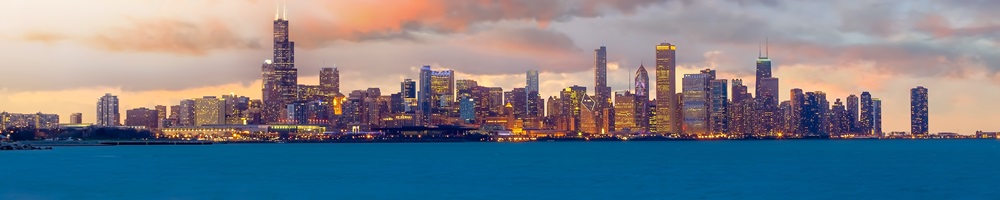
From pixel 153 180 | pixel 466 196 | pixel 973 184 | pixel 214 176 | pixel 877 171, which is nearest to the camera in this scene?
pixel 466 196

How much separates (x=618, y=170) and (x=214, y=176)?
127ft

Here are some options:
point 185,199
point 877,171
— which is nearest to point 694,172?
point 877,171

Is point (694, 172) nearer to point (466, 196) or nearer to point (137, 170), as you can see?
point (466, 196)

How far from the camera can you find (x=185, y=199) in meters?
77.7

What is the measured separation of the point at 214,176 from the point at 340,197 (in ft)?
101

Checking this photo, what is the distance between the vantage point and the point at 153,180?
99562 millimetres

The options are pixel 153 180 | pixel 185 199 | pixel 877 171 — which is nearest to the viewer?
pixel 185 199

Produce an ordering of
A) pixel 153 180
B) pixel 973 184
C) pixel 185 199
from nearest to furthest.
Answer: pixel 185 199
pixel 973 184
pixel 153 180

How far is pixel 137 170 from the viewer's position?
119125mm

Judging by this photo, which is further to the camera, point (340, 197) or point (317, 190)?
point (317, 190)

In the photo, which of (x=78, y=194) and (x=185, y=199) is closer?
(x=185, y=199)

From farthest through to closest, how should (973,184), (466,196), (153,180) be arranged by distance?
(153,180), (973,184), (466,196)

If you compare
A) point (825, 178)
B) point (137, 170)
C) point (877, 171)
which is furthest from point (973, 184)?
point (137, 170)

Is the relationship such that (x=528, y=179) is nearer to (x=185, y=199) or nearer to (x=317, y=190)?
(x=317, y=190)
